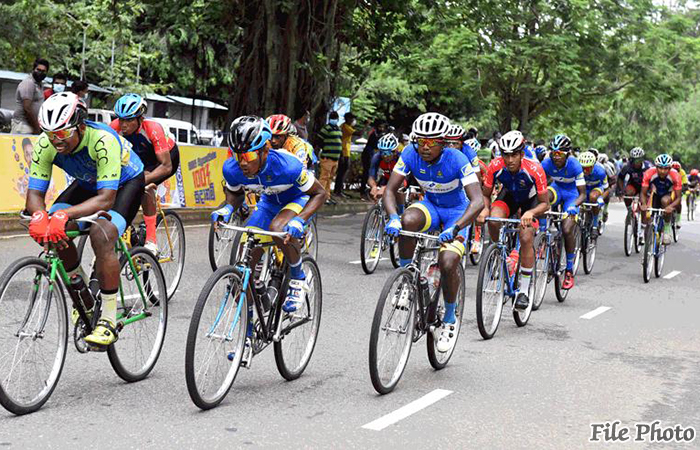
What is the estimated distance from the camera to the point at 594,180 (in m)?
17.0

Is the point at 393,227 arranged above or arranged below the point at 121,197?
below

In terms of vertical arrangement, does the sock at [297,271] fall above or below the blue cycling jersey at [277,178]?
below

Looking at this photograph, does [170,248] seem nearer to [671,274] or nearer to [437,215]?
[437,215]

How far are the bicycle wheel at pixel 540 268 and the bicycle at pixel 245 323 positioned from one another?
13.0ft

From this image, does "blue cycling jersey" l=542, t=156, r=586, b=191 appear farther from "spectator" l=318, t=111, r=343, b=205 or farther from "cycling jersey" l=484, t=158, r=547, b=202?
"spectator" l=318, t=111, r=343, b=205

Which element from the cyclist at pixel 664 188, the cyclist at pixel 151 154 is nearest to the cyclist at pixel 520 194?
the cyclist at pixel 151 154

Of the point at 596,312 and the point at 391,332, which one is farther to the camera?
the point at 596,312

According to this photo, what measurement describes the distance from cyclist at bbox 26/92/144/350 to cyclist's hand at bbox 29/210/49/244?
68mm

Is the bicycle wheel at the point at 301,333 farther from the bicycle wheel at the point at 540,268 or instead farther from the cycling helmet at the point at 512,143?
the bicycle wheel at the point at 540,268

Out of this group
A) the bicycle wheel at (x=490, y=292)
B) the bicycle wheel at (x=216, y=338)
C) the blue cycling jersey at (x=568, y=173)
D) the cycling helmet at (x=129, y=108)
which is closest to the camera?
the bicycle wheel at (x=216, y=338)

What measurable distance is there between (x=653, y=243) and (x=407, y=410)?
32.2 feet

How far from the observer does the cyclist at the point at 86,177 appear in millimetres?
6184

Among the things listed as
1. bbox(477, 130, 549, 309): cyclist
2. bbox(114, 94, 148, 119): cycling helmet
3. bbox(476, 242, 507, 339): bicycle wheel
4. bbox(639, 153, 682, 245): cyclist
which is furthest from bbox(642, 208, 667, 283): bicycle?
bbox(114, 94, 148, 119): cycling helmet

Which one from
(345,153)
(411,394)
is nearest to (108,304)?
(411,394)
